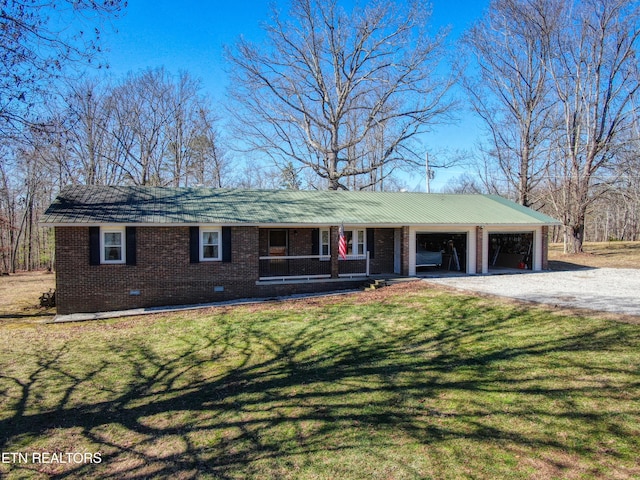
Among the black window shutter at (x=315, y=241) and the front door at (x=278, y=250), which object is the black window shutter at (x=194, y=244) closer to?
the front door at (x=278, y=250)

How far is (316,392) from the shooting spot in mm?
6137

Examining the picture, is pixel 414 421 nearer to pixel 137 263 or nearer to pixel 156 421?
pixel 156 421

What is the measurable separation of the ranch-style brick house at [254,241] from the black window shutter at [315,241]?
0.06 meters

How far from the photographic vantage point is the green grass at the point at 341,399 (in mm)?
4270

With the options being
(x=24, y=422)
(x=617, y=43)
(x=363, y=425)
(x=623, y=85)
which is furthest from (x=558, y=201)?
(x=24, y=422)

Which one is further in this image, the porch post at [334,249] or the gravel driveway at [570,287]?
the porch post at [334,249]

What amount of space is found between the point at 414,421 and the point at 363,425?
0.62 meters

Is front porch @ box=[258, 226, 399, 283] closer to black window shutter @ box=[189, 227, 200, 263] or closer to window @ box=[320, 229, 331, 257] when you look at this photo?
window @ box=[320, 229, 331, 257]

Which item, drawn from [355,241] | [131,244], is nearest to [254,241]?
[131,244]

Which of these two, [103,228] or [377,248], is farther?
[377,248]

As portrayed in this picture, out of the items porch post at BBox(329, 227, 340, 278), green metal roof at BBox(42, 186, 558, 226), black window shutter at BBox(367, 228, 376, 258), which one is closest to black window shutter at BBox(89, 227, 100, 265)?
green metal roof at BBox(42, 186, 558, 226)

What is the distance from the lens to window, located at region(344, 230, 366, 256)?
17.5 metres
